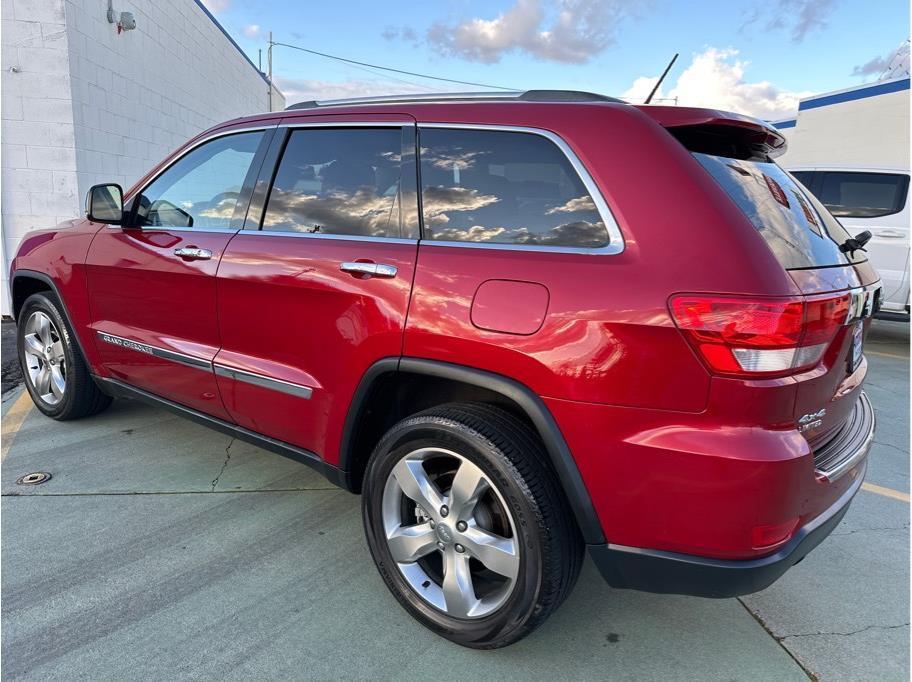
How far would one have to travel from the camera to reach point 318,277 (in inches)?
98.4

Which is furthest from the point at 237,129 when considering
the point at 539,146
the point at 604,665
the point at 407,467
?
the point at 604,665

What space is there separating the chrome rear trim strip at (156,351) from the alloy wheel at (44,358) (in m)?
0.69

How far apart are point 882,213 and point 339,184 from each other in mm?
7704

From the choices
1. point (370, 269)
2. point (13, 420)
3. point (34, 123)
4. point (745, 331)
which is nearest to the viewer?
point (745, 331)

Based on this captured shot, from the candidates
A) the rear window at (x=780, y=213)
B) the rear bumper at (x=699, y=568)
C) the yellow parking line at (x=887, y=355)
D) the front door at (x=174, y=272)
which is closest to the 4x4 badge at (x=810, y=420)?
the rear bumper at (x=699, y=568)

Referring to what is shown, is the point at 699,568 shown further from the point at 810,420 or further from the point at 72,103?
the point at 72,103

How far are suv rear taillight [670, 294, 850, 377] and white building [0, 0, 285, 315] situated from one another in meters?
7.71

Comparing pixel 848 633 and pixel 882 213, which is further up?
pixel 882 213

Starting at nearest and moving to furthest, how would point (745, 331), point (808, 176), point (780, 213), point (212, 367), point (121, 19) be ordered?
1. point (745, 331)
2. point (780, 213)
3. point (212, 367)
4. point (808, 176)
5. point (121, 19)

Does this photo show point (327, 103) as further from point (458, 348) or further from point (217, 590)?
point (217, 590)

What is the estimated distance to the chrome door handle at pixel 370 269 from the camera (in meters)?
2.30

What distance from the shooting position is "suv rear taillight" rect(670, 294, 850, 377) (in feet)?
5.60

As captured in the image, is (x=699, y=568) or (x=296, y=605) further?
(x=296, y=605)

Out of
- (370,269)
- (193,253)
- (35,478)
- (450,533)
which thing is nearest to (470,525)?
(450,533)
